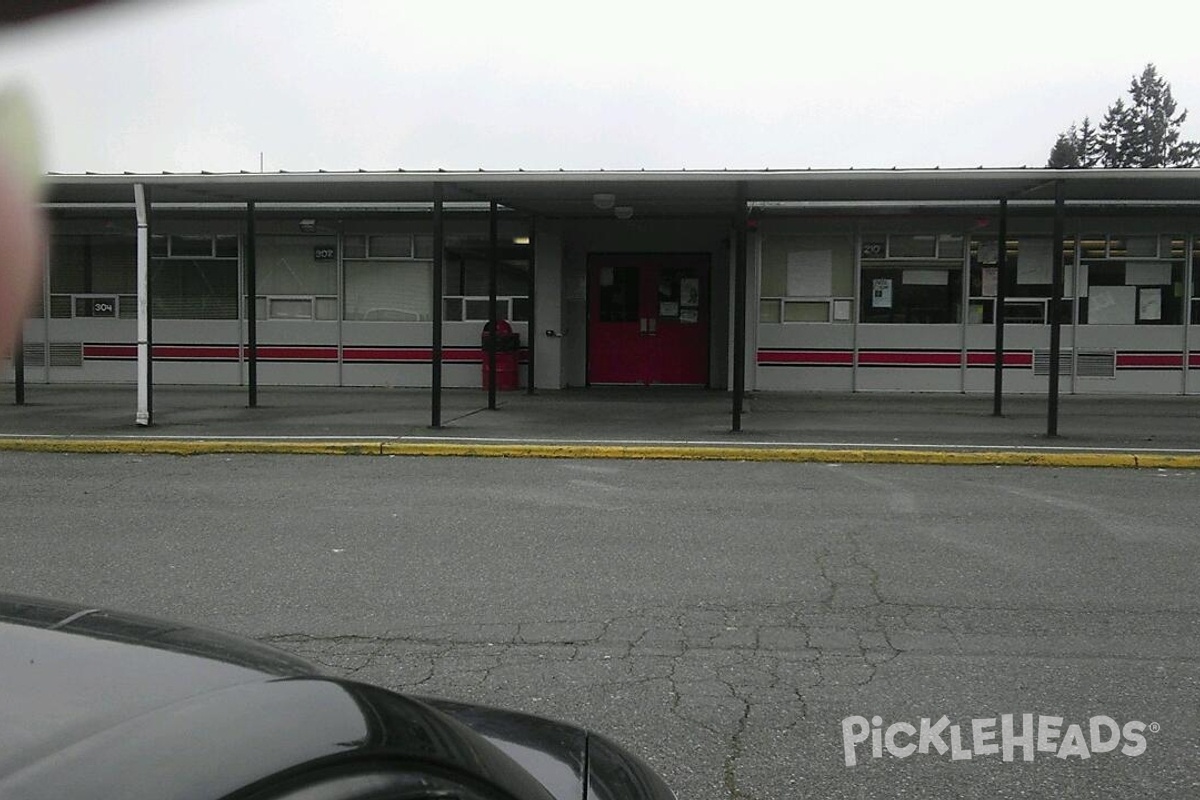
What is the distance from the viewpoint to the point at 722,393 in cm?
1844

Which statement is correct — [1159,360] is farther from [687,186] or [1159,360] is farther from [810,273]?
[687,186]

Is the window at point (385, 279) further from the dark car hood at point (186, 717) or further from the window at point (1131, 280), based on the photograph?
the dark car hood at point (186, 717)

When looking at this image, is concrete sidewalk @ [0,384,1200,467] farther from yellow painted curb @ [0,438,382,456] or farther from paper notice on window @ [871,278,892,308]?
paper notice on window @ [871,278,892,308]

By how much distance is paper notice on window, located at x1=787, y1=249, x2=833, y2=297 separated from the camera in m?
18.6

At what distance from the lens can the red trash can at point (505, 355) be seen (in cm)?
1848

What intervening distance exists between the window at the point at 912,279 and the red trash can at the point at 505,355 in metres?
5.74

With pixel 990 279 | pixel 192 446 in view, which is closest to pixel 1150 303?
pixel 990 279

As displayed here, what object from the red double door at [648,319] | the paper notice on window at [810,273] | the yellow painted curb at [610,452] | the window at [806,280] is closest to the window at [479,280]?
the red double door at [648,319]

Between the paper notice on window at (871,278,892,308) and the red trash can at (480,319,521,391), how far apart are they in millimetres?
5892

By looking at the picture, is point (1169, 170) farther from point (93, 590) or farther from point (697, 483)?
point (93, 590)

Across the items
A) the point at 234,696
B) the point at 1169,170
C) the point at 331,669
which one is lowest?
the point at 331,669

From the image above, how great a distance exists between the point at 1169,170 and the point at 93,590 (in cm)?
1201

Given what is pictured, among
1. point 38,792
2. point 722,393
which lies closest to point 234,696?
point 38,792

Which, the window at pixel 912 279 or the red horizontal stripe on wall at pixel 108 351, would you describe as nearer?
the window at pixel 912 279
